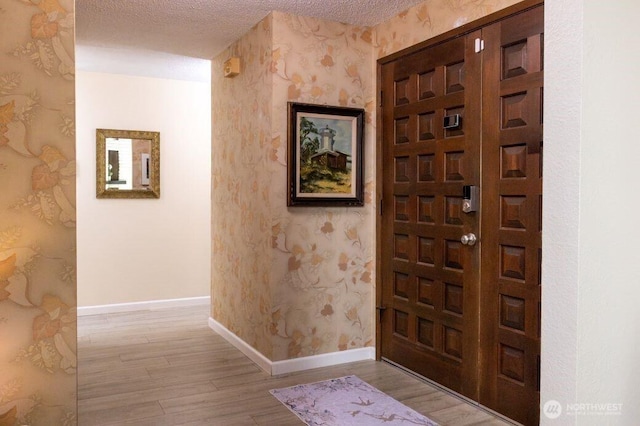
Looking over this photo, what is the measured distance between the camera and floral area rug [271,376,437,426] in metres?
2.72

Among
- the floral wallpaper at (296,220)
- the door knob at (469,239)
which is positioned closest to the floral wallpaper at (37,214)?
the floral wallpaper at (296,220)

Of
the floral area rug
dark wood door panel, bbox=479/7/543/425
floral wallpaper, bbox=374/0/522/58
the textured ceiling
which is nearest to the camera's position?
dark wood door panel, bbox=479/7/543/425

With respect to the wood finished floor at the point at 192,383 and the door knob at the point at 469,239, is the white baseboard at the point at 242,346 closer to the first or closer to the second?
the wood finished floor at the point at 192,383

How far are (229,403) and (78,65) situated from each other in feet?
11.9

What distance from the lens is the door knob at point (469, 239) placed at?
9.40ft

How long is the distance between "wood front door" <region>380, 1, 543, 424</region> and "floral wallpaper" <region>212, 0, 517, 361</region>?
168mm

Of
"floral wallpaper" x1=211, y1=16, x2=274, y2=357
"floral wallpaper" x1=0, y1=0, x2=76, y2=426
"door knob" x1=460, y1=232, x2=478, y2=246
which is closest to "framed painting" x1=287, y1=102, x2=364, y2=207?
"floral wallpaper" x1=211, y1=16, x2=274, y2=357

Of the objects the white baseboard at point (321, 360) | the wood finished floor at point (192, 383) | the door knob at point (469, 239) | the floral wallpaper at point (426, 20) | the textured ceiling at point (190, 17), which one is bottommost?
the wood finished floor at point (192, 383)

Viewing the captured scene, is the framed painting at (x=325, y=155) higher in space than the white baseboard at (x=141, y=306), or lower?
higher

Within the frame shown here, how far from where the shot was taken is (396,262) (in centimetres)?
353

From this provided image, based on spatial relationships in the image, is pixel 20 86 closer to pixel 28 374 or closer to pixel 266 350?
pixel 28 374

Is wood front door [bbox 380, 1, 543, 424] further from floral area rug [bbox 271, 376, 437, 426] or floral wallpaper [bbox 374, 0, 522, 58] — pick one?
floral area rug [bbox 271, 376, 437, 426]

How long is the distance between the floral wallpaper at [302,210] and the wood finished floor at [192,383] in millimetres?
258

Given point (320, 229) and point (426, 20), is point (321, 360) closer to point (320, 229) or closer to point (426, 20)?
point (320, 229)
